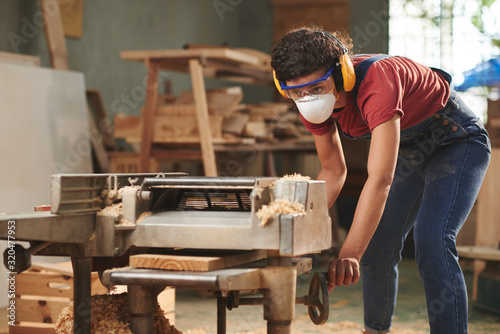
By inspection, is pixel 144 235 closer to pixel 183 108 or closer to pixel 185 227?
pixel 185 227

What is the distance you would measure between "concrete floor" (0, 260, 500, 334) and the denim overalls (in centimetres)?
90

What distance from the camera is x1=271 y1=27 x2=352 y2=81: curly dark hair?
2064 millimetres

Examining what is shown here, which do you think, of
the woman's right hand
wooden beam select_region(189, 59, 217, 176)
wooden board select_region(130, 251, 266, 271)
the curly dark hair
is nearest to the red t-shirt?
the curly dark hair

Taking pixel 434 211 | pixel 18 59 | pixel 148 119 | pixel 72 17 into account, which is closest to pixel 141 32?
pixel 72 17

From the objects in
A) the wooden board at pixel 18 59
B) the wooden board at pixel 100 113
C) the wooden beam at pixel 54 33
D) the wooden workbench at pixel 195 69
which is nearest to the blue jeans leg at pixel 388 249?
the wooden workbench at pixel 195 69

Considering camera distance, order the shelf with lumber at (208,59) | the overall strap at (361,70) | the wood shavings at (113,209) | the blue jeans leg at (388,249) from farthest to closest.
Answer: the shelf with lumber at (208,59) < the blue jeans leg at (388,249) < the overall strap at (361,70) < the wood shavings at (113,209)

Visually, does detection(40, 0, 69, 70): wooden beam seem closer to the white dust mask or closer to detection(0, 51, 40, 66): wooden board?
detection(0, 51, 40, 66): wooden board

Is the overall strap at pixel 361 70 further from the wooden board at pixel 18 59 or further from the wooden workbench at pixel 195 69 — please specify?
the wooden board at pixel 18 59

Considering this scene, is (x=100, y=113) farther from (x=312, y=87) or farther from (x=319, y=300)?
(x=319, y=300)

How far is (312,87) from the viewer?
212 cm

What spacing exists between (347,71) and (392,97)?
165 mm

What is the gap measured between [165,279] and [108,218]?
0.93 ft

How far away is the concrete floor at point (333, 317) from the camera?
3.60 m

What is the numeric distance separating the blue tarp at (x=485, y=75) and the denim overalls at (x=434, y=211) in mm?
5448
